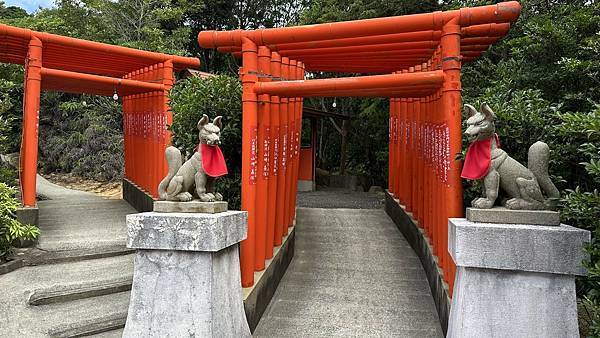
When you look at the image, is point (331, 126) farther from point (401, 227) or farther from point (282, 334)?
point (282, 334)

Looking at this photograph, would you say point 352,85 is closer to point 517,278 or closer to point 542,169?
A: point 542,169

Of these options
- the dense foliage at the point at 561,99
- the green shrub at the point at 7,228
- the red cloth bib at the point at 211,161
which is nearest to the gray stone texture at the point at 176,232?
the red cloth bib at the point at 211,161

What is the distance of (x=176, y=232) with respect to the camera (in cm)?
376

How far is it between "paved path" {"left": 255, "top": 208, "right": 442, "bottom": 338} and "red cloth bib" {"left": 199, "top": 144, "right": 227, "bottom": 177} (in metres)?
1.99

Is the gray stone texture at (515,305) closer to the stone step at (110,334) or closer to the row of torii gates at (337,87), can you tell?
the row of torii gates at (337,87)

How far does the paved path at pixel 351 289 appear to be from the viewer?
16.5 feet

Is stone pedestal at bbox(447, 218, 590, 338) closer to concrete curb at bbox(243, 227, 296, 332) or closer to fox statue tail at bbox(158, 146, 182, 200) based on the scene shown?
concrete curb at bbox(243, 227, 296, 332)

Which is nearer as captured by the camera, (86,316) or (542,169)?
(542,169)

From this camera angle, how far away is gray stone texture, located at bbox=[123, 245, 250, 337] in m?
3.75

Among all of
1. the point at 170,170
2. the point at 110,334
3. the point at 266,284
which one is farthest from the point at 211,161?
the point at 110,334

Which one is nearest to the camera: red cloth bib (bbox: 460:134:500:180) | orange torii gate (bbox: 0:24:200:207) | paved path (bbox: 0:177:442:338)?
red cloth bib (bbox: 460:134:500:180)

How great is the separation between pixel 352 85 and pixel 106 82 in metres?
6.37

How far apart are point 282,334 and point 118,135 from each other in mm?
14572

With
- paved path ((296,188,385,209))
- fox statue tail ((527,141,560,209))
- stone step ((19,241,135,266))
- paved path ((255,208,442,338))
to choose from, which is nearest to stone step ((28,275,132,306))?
stone step ((19,241,135,266))
